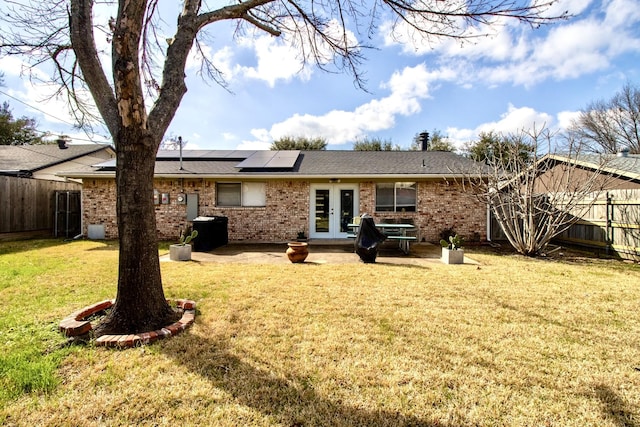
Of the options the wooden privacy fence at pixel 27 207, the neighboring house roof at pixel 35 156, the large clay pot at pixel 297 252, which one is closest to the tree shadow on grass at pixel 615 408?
the large clay pot at pixel 297 252

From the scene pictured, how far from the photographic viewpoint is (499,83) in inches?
448

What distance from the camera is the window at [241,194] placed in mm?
11406

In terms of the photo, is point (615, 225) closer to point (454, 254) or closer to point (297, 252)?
point (454, 254)

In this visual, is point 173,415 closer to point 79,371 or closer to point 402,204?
point 79,371

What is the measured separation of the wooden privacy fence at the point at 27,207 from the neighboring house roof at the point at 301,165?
194cm

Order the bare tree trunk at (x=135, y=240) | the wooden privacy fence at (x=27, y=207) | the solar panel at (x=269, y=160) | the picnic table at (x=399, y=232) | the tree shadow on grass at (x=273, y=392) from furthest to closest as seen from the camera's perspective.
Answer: the solar panel at (x=269, y=160), the wooden privacy fence at (x=27, y=207), the picnic table at (x=399, y=232), the bare tree trunk at (x=135, y=240), the tree shadow on grass at (x=273, y=392)

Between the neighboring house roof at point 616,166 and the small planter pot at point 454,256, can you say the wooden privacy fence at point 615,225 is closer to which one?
the neighboring house roof at point 616,166

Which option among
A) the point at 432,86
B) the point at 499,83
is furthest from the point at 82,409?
the point at 432,86

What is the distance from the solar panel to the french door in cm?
156

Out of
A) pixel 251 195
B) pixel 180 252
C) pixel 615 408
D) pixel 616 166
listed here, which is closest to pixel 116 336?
pixel 615 408

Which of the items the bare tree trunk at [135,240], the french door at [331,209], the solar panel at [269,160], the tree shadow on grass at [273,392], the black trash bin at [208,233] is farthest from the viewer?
the french door at [331,209]

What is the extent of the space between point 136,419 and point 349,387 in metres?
1.52

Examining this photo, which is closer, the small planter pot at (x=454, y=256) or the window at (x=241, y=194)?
the small planter pot at (x=454, y=256)

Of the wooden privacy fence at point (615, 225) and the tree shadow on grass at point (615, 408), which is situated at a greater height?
the wooden privacy fence at point (615, 225)
